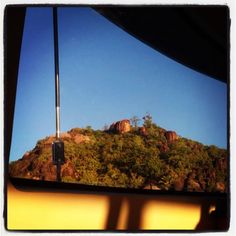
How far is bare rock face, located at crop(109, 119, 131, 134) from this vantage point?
305 cm

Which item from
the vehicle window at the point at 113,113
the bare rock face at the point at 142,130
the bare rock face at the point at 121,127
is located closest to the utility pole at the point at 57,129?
the vehicle window at the point at 113,113

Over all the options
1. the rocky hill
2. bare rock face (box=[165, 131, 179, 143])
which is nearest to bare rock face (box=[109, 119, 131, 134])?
the rocky hill

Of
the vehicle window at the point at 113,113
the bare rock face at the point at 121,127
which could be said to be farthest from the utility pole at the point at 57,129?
the bare rock face at the point at 121,127

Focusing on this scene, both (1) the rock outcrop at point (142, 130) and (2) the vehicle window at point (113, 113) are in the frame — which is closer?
(2) the vehicle window at point (113, 113)

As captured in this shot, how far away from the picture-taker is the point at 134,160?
126 inches

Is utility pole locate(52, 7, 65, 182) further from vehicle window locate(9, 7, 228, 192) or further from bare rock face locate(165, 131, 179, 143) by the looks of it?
bare rock face locate(165, 131, 179, 143)

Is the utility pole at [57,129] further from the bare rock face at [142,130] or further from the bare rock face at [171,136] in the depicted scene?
the bare rock face at [171,136]

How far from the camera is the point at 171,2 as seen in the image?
248 cm

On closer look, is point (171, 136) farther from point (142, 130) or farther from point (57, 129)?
point (57, 129)

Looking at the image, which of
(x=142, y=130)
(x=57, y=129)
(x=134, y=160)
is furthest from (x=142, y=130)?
(x=57, y=129)

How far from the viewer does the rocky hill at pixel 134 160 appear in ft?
9.70

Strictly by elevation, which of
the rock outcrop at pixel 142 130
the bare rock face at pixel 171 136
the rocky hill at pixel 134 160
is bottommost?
the rocky hill at pixel 134 160

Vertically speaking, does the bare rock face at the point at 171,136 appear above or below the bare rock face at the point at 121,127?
below

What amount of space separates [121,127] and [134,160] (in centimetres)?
27
